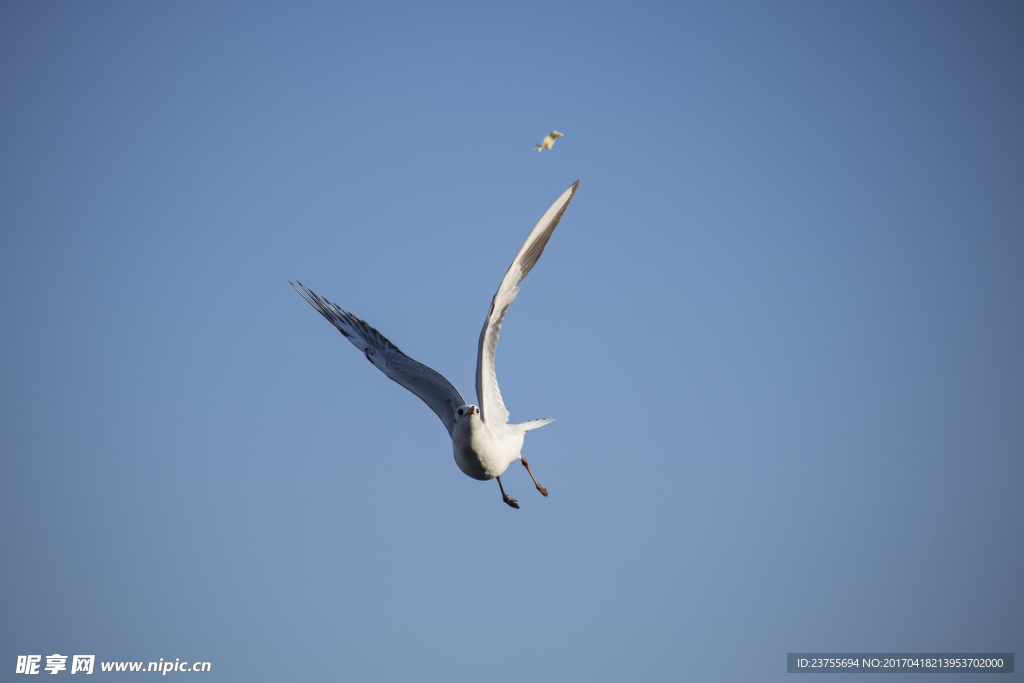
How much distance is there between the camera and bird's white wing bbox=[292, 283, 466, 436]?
9.74 metres

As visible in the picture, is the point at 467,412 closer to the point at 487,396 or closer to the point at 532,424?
the point at 487,396

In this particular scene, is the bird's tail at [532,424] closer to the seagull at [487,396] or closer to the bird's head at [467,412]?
the seagull at [487,396]

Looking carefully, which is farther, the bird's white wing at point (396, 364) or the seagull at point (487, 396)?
the bird's white wing at point (396, 364)

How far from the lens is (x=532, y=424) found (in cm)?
1039

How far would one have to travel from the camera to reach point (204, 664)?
15852mm

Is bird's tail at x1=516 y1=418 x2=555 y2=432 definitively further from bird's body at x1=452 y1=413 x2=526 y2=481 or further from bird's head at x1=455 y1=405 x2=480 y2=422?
bird's head at x1=455 y1=405 x2=480 y2=422

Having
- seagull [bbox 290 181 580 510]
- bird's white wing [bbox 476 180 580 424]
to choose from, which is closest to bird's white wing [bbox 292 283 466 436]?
seagull [bbox 290 181 580 510]

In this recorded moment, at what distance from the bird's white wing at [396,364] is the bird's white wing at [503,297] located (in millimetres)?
515

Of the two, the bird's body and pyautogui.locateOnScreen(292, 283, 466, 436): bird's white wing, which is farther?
pyautogui.locateOnScreen(292, 283, 466, 436): bird's white wing

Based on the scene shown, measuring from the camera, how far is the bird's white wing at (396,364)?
9.74 metres

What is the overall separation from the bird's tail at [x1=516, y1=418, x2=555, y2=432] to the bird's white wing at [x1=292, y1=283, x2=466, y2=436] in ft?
2.95

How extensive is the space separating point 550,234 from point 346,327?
11.9 feet

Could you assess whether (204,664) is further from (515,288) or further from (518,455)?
(515,288)

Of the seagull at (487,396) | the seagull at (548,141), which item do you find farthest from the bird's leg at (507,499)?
the seagull at (548,141)
